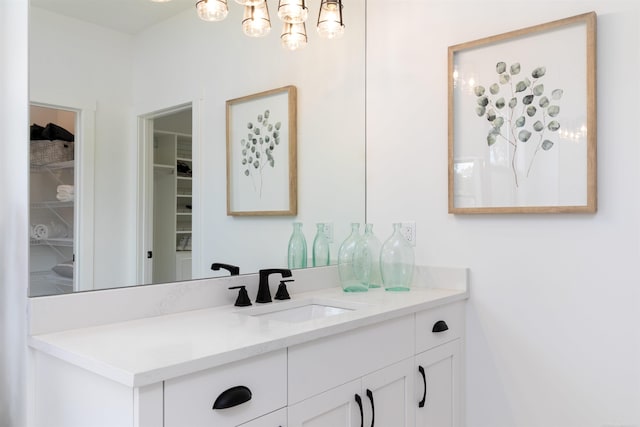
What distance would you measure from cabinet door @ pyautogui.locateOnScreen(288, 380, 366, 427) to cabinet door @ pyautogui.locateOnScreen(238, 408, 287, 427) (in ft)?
0.07

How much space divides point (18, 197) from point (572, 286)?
5.96ft

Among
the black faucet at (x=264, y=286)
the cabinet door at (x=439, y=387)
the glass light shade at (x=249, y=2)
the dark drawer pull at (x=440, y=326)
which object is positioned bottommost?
the cabinet door at (x=439, y=387)

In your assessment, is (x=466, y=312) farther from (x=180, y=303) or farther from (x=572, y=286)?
(x=180, y=303)

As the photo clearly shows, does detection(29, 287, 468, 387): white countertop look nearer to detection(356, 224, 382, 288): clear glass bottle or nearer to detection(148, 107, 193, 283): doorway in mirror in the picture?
detection(148, 107, 193, 283): doorway in mirror

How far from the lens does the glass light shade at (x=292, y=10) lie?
1.86 m

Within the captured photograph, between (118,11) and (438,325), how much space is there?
155cm

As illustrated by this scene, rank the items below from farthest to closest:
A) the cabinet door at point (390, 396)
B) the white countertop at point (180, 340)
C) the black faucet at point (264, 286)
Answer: the black faucet at point (264, 286), the cabinet door at point (390, 396), the white countertop at point (180, 340)

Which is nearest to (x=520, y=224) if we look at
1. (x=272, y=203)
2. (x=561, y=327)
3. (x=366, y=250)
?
(x=561, y=327)

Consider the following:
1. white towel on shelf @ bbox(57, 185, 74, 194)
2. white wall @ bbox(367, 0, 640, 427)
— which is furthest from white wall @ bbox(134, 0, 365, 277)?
white towel on shelf @ bbox(57, 185, 74, 194)

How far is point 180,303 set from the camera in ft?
5.12

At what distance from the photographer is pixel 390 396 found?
159 cm

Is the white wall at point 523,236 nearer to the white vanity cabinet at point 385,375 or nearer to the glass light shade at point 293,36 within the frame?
the white vanity cabinet at point 385,375

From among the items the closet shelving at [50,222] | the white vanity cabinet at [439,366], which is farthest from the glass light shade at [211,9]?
the white vanity cabinet at [439,366]

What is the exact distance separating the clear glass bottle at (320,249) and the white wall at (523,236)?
Result: 0.92 ft
